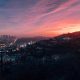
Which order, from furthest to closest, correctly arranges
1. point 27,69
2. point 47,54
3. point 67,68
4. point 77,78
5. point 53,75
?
point 47,54 < point 27,69 < point 67,68 < point 53,75 < point 77,78

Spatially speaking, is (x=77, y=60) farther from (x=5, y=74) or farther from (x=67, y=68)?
(x=5, y=74)

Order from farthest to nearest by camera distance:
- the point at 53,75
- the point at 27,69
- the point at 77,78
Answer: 1. the point at 27,69
2. the point at 53,75
3. the point at 77,78

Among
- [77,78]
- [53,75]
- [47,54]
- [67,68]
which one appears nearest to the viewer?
[77,78]

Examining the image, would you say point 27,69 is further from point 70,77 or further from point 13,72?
point 70,77

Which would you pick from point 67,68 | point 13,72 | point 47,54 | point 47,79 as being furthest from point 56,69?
point 47,54

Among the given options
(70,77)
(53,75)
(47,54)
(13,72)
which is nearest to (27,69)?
(13,72)

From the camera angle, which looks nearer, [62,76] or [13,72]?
[62,76]

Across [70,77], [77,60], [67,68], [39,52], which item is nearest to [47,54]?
[39,52]

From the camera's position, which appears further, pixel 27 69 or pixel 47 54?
pixel 47 54

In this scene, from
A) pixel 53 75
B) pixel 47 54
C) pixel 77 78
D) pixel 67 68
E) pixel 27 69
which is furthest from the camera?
pixel 47 54
